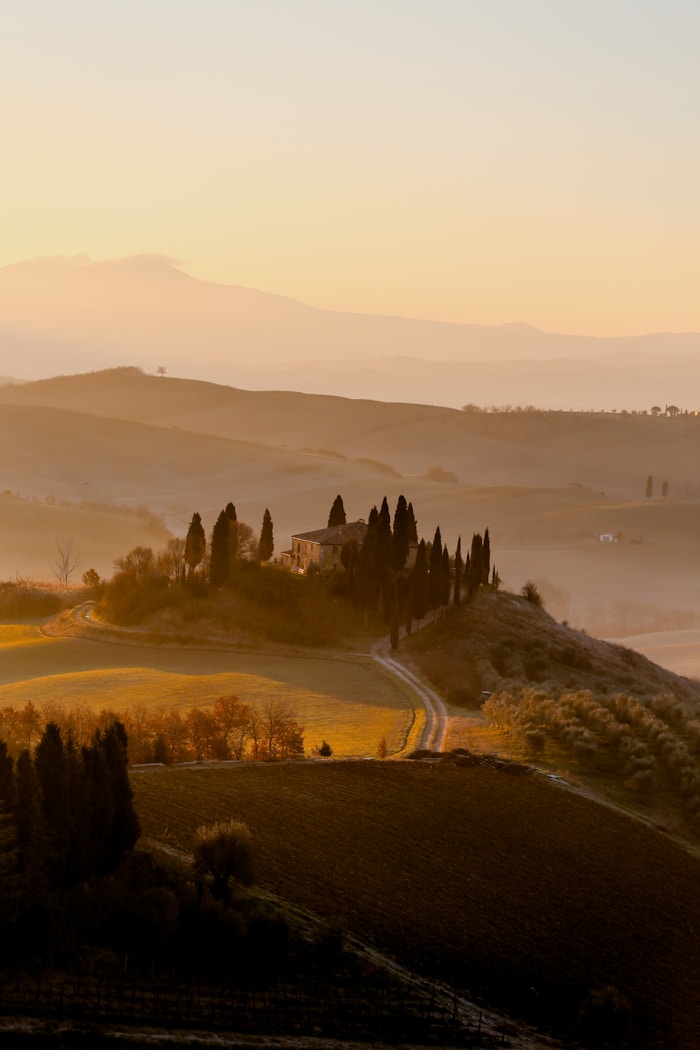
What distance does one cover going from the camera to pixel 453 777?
45.0 metres

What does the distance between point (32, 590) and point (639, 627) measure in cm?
6686

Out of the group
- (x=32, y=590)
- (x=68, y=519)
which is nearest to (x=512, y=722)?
(x=32, y=590)

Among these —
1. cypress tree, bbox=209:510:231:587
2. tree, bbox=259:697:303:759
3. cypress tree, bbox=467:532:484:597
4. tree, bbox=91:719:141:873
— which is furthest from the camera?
cypress tree, bbox=467:532:484:597

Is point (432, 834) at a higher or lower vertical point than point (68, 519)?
lower

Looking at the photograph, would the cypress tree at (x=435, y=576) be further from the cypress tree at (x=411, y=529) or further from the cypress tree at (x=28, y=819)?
the cypress tree at (x=28, y=819)

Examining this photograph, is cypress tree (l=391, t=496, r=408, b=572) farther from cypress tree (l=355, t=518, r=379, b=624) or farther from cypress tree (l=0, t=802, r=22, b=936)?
cypress tree (l=0, t=802, r=22, b=936)

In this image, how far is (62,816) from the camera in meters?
29.7

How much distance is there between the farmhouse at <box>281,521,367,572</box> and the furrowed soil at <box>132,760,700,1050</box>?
3206cm

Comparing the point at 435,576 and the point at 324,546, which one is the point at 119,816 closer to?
the point at 435,576

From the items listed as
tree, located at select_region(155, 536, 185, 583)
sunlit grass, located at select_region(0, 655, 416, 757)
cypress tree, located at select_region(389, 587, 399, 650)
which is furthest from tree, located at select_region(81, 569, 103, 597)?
cypress tree, located at select_region(389, 587, 399, 650)

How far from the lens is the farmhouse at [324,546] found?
254 ft

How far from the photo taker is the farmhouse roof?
254ft

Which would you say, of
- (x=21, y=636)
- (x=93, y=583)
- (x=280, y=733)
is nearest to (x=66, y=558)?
(x=93, y=583)

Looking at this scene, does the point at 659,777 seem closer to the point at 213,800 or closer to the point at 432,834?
the point at 432,834
